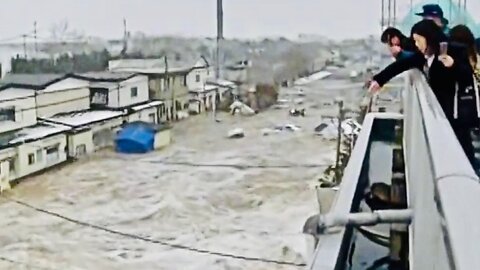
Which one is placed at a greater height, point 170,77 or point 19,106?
point 170,77

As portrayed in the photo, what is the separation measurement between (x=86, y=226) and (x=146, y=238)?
0.69m

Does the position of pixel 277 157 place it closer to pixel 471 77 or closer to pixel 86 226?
pixel 86 226

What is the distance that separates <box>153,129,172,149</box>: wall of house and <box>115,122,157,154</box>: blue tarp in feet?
0.15

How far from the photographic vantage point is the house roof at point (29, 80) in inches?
275

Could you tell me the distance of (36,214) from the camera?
256 inches

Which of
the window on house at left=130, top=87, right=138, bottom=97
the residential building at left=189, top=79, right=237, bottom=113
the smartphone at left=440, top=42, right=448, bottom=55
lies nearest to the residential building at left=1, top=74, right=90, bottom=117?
the window on house at left=130, top=87, right=138, bottom=97

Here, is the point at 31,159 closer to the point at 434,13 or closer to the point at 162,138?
the point at 162,138

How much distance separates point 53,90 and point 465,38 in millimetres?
6737

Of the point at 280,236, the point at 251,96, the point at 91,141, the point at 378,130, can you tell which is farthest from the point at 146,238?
the point at 378,130

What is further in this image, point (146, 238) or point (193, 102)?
point (193, 102)

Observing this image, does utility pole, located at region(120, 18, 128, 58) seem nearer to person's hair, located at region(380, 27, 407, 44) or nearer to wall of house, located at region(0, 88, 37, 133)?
wall of house, located at region(0, 88, 37, 133)

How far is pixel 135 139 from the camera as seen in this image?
8164 millimetres

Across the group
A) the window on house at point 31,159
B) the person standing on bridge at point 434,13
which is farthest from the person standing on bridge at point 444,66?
the window on house at point 31,159

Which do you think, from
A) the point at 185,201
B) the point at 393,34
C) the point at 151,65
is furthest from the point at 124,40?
the point at 393,34
